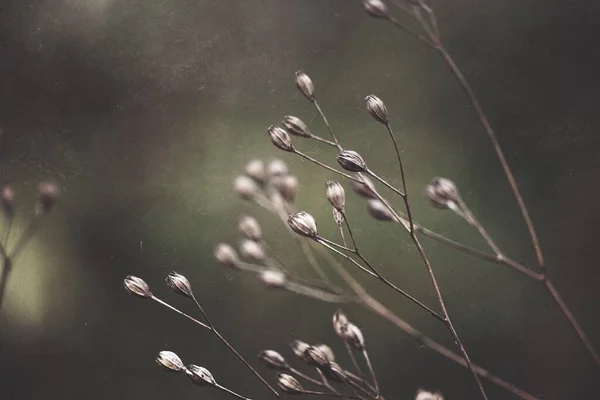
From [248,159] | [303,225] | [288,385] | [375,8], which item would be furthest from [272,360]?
[375,8]

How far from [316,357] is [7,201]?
55 centimetres

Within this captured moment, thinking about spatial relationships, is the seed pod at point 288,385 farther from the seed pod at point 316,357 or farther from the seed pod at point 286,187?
the seed pod at point 286,187

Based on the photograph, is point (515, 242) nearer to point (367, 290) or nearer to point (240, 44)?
point (367, 290)

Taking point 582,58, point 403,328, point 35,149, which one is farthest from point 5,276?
point 582,58

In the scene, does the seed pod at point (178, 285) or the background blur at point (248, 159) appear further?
the background blur at point (248, 159)

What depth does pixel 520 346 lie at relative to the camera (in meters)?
0.83

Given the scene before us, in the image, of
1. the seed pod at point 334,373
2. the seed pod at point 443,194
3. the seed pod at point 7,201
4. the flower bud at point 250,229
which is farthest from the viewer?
the seed pod at point 7,201

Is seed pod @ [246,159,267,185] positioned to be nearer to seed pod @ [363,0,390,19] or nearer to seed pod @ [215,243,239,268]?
seed pod @ [215,243,239,268]

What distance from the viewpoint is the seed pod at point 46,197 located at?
36.9 inches

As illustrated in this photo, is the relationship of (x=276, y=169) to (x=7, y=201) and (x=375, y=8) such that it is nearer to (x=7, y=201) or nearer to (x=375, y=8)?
(x=375, y=8)

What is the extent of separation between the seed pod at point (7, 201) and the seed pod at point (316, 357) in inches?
20.8

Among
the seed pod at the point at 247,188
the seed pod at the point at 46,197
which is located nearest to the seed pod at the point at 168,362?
the seed pod at the point at 247,188

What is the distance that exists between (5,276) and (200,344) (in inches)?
10.8

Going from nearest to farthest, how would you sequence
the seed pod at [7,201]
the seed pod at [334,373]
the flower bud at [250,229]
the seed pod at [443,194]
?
the seed pod at [334,373], the seed pod at [443,194], the flower bud at [250,229], the seed pod at [7,201]
